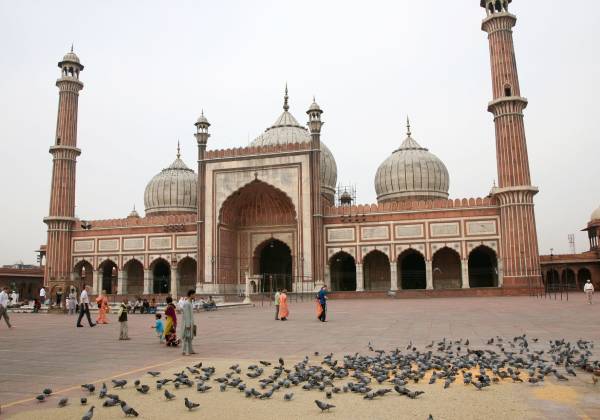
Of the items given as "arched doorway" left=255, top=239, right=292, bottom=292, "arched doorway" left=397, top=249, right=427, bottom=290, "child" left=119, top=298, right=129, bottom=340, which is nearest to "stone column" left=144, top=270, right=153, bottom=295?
"arched doorway" left=255, top=239, right=292, bottom=292

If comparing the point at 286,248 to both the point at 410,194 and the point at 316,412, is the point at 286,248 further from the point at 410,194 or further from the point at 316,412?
the point at 316,412

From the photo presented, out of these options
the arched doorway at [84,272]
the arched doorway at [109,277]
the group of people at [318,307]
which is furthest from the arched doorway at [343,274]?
the group of people at [318,307]

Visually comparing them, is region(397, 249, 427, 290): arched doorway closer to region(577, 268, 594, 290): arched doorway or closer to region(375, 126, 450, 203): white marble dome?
region(375, 126, 450, 203): white marble dome

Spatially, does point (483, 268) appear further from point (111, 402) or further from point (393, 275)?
point (111, 402)

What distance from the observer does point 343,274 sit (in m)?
32.2

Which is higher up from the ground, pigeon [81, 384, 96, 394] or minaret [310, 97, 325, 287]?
minaret [310, 97, 325, 287]

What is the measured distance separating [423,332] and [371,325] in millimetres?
1922

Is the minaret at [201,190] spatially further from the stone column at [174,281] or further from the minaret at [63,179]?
the minaret at [63,179]

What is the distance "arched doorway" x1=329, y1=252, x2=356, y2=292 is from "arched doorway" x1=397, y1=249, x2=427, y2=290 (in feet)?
9.73

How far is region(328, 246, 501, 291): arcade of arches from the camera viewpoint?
29.2 m

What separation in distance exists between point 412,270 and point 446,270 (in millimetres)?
2294

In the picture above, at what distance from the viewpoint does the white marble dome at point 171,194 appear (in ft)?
126

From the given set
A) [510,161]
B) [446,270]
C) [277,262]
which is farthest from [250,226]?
[510,161]

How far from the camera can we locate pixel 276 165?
30.3m
